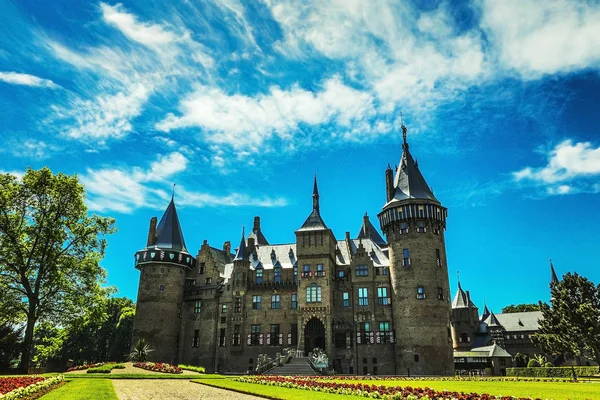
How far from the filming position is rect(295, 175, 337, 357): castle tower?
166ft

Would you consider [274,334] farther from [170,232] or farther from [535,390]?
[535,390]

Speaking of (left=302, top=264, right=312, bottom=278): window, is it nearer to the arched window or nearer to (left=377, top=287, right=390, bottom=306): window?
the arched window

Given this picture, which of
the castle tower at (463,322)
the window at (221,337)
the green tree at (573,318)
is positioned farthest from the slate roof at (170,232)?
the castle tower at (463,322)

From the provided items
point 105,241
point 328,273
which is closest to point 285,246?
point 328,273

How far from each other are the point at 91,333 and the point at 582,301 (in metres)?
68.2

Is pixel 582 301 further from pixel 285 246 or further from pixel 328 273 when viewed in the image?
pixel 285 246

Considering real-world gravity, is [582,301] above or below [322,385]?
above

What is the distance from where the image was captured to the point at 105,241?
39.7 metres

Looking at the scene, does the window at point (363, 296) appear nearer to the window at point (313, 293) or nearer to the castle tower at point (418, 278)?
the castle tower at point (418, 278)

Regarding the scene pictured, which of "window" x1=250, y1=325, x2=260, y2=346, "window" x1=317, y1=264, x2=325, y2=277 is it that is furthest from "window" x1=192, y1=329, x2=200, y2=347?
"window" x1=317, y1=264, x2=325, y2=277

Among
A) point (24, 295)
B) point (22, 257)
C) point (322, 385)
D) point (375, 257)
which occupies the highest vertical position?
point (375, 257)

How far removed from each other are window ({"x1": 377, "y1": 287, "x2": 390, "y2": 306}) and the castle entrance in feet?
24.6

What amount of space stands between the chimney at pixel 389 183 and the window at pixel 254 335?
24434mm

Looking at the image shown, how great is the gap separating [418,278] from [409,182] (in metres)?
12.3
